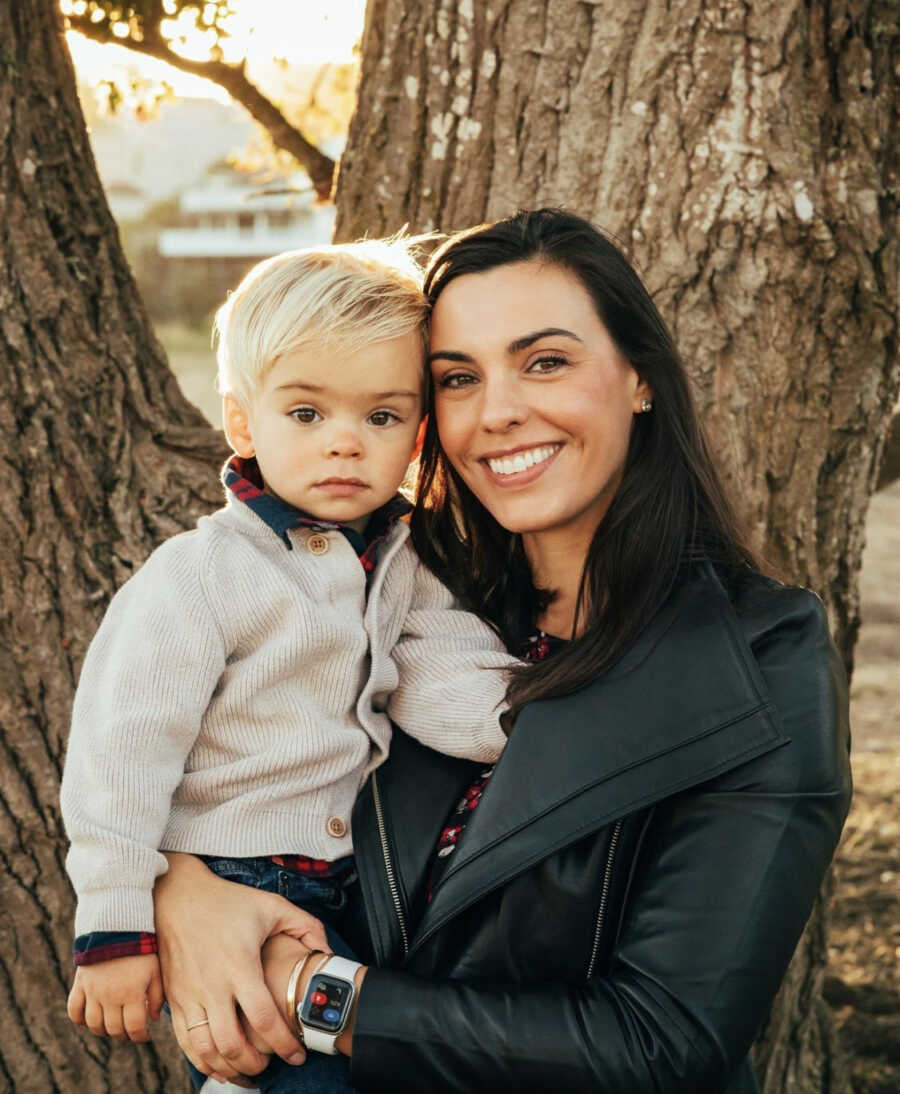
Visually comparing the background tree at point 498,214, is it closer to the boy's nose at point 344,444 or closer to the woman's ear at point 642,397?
the woman's ear at point 642,397

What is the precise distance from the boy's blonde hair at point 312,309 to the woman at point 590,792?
0.11 m

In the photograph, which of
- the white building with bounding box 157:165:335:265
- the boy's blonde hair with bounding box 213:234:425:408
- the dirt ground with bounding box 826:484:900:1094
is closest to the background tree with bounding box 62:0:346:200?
the boy's blonde hair with bounding box 213:234:425:408

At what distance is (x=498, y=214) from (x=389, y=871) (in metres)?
1.61

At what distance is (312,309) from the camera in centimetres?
216

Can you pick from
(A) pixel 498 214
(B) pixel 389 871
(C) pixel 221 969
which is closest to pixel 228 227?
(A) pixel 498 214

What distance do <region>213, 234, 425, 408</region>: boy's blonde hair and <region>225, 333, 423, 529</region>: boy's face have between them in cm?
3

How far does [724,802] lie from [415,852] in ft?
1.89

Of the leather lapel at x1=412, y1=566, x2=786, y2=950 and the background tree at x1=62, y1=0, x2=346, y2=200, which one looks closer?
the leather lapel at x1=412, y1=566, x2=786, y2=950

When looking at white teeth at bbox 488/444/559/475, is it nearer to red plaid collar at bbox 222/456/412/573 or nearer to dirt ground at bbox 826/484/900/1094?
red plaid collar at bbox 222/456/412/573

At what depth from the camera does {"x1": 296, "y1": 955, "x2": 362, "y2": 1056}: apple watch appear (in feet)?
6.35

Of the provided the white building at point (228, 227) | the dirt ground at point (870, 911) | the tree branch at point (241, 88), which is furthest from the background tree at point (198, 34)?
the white building at point (228, 227)

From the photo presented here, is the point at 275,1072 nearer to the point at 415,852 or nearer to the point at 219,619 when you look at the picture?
the point at 415,852

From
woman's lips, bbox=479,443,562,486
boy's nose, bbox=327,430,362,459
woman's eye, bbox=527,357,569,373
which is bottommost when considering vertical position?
woman's lips, bbox=479,443,562,486

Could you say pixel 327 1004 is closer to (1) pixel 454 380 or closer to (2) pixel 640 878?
(2) pixel 640 878
